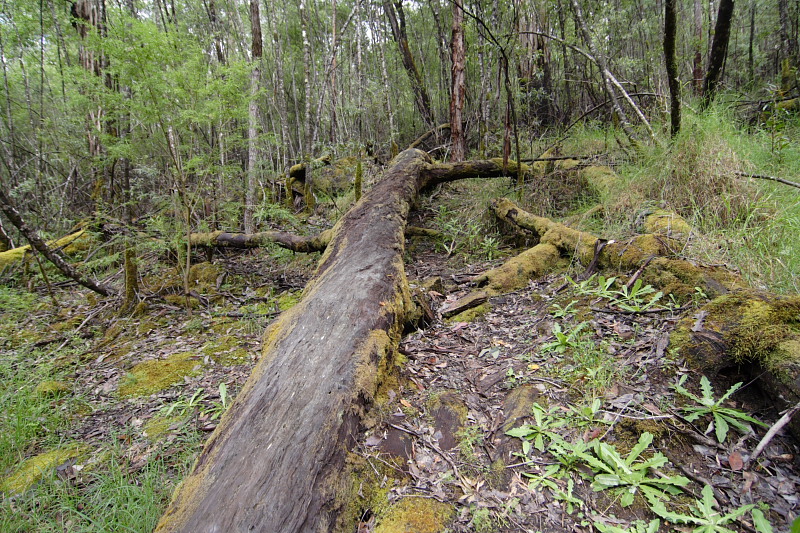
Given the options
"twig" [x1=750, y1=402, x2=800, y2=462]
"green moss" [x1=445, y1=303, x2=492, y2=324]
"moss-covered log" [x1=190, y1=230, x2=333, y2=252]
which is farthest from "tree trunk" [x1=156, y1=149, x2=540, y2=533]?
"twig" [x1=750, y1=402, x2=800, y2=462]

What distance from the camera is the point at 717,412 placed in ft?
5.27

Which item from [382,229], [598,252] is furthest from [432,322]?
[598,252]

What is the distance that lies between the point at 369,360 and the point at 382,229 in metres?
1.93

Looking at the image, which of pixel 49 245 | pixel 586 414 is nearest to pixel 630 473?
pixel 586 414

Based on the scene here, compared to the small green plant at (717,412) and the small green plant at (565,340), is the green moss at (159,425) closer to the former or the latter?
the small green plant at (565,340)

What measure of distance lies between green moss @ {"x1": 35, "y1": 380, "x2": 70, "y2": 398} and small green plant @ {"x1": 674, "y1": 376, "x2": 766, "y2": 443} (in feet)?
14.4

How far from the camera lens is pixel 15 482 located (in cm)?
221

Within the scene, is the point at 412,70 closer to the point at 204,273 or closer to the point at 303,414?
the point at 204,273

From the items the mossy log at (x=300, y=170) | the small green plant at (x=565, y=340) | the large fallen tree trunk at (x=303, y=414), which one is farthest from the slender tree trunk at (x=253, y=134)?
the small green plant at (x=565, y=340)

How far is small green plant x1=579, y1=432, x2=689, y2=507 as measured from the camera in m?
1.40

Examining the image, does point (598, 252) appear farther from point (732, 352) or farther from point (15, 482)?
point (15, 482)

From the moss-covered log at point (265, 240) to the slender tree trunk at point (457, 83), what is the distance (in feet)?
11.9

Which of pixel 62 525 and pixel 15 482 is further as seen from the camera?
pixel 15 482

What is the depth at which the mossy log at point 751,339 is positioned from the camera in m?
1.56
